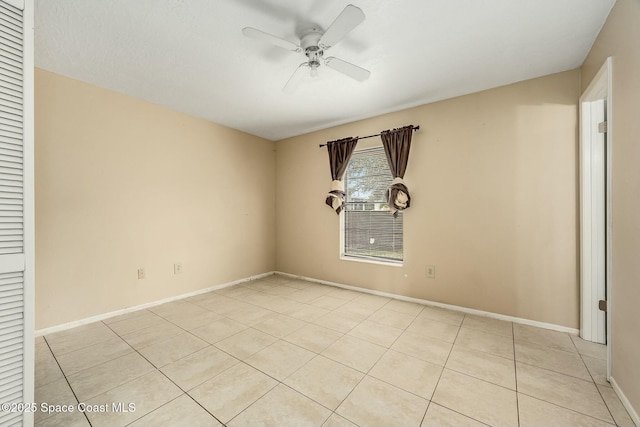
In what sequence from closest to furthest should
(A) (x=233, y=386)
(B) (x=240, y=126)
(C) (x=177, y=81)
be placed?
1. (A) (x=233, y=386)
2. (C) (x=177, y=81)
3. (B) (x=240, y=126)

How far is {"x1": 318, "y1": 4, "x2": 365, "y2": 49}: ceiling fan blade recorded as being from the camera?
1.36 meters

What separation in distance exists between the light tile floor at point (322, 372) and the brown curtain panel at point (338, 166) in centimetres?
163

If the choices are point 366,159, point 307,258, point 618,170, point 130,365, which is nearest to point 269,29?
point 366,159

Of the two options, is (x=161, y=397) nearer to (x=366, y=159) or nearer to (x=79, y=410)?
(x=79, y=410)

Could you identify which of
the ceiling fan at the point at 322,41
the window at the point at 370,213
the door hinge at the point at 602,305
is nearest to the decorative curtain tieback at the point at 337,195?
the window at the point at 370,213

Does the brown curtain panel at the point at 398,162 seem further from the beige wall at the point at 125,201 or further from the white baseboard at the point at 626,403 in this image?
the beige wall at the point at 125,201

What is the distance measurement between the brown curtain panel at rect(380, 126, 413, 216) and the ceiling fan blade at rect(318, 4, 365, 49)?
1790 mm

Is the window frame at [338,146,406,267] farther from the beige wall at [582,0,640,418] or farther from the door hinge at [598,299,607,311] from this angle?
the beige wall at [582,0,640,418]

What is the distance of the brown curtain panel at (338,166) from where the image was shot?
144 inches

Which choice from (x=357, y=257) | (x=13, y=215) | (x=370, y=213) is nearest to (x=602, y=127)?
(x=370, y=213)

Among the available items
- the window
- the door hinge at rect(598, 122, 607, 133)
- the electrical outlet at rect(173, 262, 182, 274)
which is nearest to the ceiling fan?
the window

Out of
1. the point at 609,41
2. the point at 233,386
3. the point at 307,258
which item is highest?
the point at 609,41

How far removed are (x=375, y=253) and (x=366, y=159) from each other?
4.56 ft

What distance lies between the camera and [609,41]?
1670 millimetres
